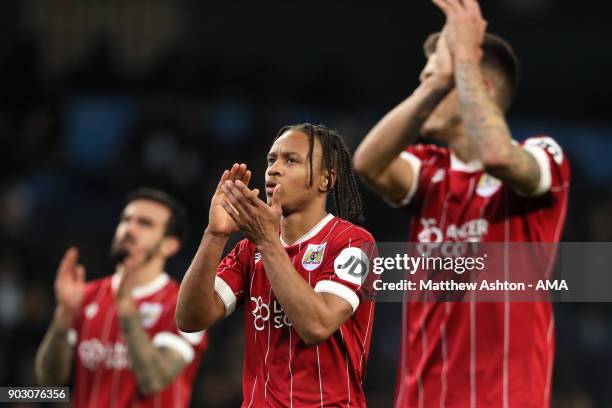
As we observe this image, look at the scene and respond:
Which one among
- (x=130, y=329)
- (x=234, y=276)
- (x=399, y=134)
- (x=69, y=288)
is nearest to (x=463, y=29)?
(x=399, y=134)

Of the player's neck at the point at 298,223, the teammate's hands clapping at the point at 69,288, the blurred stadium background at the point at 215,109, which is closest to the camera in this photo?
the player's neck at the point at 298,223

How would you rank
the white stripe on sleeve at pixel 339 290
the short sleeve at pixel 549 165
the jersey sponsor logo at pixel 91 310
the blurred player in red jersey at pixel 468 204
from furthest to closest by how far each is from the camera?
the jersey sponsor logo at pixel 91 310
the short sleeve at pixel 549 165
the blurred player in red jersey at pixel 468 204
the white stripe on sleeve at pixel 339 290

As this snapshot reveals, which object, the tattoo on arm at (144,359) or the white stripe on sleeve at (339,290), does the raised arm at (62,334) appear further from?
the white stripe on sleeve at (339,290)

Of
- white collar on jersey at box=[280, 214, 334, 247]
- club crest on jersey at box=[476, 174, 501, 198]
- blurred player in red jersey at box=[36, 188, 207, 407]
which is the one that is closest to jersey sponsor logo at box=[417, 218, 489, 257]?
club crest on jersey at box=[476, 174, 501, 198]

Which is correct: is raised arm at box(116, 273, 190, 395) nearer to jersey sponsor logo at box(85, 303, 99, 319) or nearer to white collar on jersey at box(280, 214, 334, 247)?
jersey sponsor logo at box(85, 303, 99, 319)

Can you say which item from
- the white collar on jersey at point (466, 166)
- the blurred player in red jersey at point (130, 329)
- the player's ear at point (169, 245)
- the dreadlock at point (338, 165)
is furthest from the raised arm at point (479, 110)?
the player's ear at point (169, 245)

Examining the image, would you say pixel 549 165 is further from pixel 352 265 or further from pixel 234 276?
pixel 234 276

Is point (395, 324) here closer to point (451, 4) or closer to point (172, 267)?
point (172, 267)

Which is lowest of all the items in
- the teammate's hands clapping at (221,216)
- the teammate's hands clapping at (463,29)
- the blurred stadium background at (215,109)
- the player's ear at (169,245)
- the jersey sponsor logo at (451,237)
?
the teammate's hands clapping at (221,216)

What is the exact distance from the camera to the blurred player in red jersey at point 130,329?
16.0 feet

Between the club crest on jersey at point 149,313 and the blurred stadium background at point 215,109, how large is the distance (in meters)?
2.03

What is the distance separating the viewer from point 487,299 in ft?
11.5

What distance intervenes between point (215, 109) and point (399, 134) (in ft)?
21.3

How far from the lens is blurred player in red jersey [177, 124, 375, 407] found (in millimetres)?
2875
